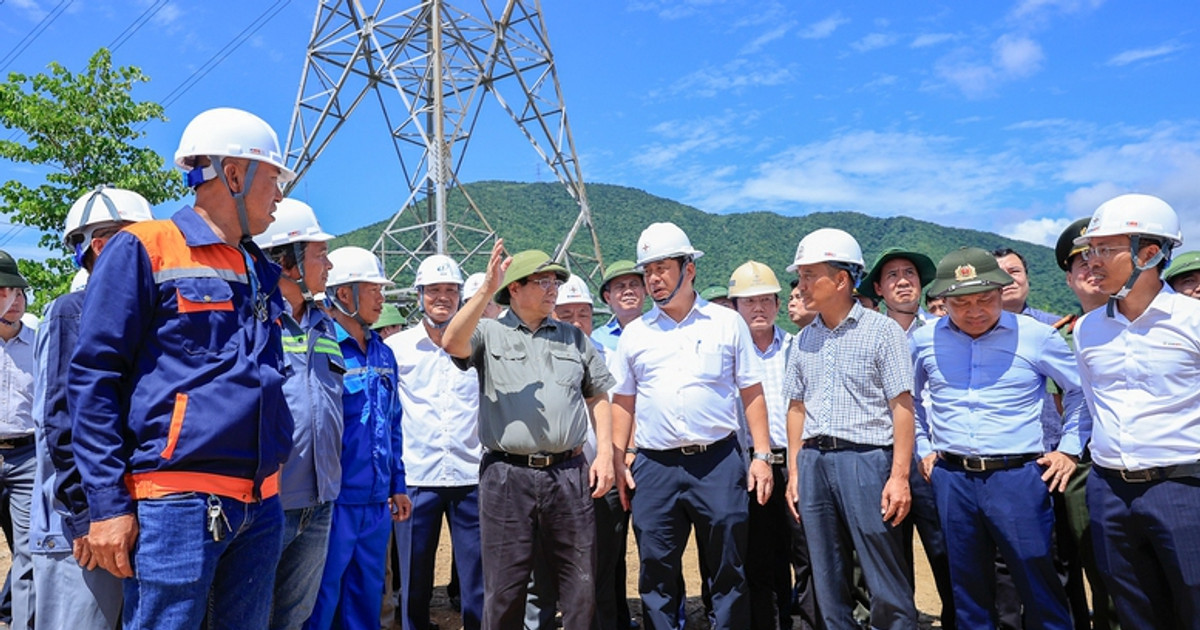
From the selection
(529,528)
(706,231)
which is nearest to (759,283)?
(529,528)

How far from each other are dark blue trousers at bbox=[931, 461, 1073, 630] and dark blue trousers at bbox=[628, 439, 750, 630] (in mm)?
1070

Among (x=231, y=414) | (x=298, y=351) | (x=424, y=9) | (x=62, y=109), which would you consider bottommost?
(x=231, y=414)

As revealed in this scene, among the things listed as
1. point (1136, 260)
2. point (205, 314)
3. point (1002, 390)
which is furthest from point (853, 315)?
point (205, 314)

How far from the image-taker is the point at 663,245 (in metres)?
4.73

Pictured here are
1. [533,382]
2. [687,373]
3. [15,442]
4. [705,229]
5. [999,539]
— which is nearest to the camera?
[999,539]

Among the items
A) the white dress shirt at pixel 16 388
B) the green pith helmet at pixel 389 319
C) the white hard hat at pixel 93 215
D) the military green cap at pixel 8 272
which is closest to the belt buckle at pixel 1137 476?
the white hard hat at pixel 93 215

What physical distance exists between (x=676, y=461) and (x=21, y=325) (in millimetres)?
4691

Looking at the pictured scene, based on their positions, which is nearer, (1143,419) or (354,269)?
(1143,419)

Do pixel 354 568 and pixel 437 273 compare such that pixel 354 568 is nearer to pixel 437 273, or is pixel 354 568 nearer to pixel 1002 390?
pixel 437 273

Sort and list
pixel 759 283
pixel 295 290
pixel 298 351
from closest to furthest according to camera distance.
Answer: pixel 298 351 < pixel 295 290 < pixel 759 283

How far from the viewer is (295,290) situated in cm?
375

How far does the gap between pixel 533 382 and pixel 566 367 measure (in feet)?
0.67

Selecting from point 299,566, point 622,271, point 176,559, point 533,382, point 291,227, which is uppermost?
point 622,271

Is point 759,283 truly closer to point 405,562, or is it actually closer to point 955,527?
point 955,527
